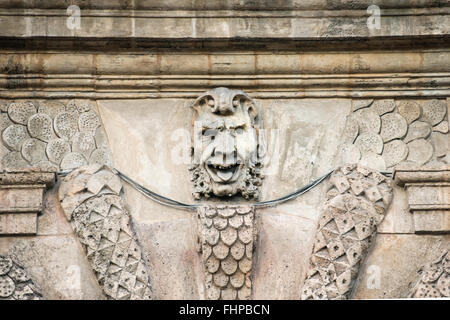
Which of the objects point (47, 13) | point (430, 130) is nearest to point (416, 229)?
point (430, 130)

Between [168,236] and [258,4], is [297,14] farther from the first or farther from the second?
[168,236]

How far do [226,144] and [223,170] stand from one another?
0.43ft

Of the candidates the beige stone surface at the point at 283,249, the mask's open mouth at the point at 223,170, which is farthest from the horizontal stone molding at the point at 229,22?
the beige stone surface at the point at 283,249

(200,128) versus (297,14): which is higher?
(297,14)

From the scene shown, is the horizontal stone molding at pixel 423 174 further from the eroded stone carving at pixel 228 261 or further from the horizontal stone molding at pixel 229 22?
the eroded stone carving at pixel 228 261

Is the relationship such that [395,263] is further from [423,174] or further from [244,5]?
[244,5]

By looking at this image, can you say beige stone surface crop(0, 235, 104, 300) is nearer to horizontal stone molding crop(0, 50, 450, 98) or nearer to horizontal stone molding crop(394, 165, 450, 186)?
horizontal stone molding crop(0, 50, 450, 98)

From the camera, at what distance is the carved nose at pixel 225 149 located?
25.1 ft

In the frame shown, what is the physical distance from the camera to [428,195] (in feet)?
25.1

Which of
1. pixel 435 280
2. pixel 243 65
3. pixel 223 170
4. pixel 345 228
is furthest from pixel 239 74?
pixel 435 280

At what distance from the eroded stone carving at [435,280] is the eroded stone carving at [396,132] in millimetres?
555

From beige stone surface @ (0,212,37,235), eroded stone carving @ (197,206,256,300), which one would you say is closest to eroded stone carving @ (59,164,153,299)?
beige stone surface @ (0,212,37,235)

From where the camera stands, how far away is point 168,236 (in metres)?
7.62
